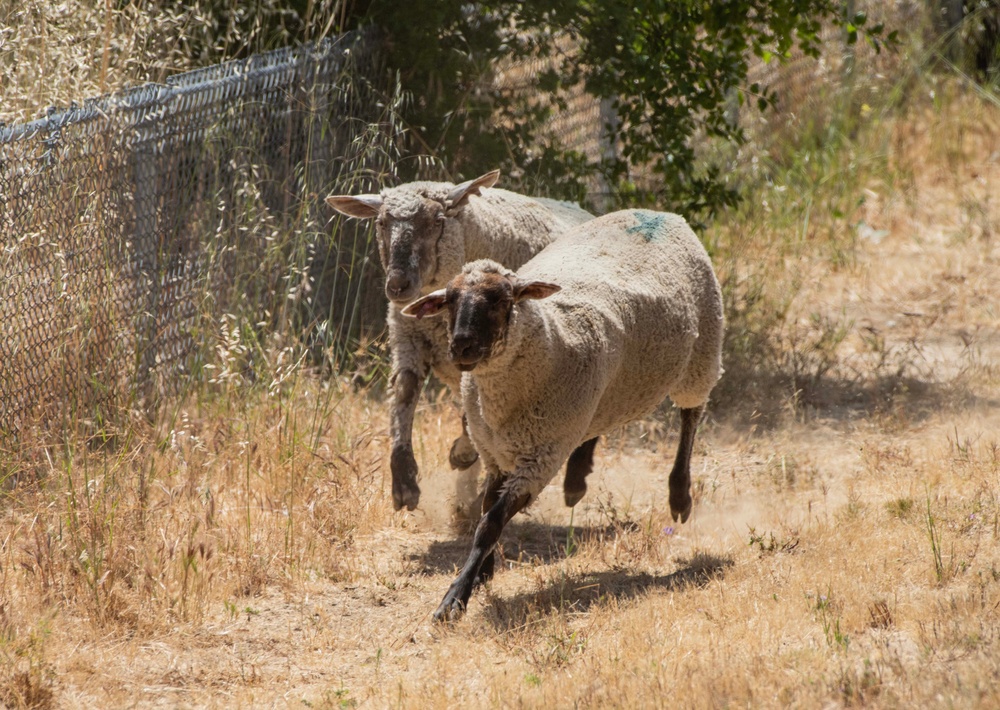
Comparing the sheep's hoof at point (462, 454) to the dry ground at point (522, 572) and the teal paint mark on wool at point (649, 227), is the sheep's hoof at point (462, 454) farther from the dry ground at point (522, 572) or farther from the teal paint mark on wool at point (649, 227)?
the teal paint mark on wool at point (649, 227)

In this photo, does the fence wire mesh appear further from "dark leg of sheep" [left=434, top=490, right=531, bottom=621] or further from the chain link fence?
"dark leg of sheep" [left=434, top=490, right=531, bottom=621]

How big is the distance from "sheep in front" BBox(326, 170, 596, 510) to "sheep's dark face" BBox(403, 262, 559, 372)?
1033mm

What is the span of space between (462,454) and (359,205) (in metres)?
1.31

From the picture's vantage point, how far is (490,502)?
16.4ft

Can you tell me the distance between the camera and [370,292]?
309 inches

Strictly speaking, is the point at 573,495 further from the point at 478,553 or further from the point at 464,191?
the point at 464,191

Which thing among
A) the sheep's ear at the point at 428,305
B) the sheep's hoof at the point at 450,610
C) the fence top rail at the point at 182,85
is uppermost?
the fence top rail at the point at 182,85

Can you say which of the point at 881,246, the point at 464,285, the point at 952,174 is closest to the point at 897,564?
the point at 464,285

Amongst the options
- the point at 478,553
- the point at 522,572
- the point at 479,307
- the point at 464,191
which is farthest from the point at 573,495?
the point at 479,307

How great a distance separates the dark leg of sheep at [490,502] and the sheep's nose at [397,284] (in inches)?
41.6

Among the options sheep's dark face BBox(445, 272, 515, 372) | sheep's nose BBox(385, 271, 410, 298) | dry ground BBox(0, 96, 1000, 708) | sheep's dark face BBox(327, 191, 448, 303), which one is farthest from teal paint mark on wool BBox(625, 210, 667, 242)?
dry ground BBox(0, 96, 1000, 708)

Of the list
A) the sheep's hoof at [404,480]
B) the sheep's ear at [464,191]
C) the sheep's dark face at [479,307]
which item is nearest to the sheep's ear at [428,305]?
the sheep's dark face at [479,307]

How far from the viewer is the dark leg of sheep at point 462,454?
599 centimetres

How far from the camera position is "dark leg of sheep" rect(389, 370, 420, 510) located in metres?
5.51
